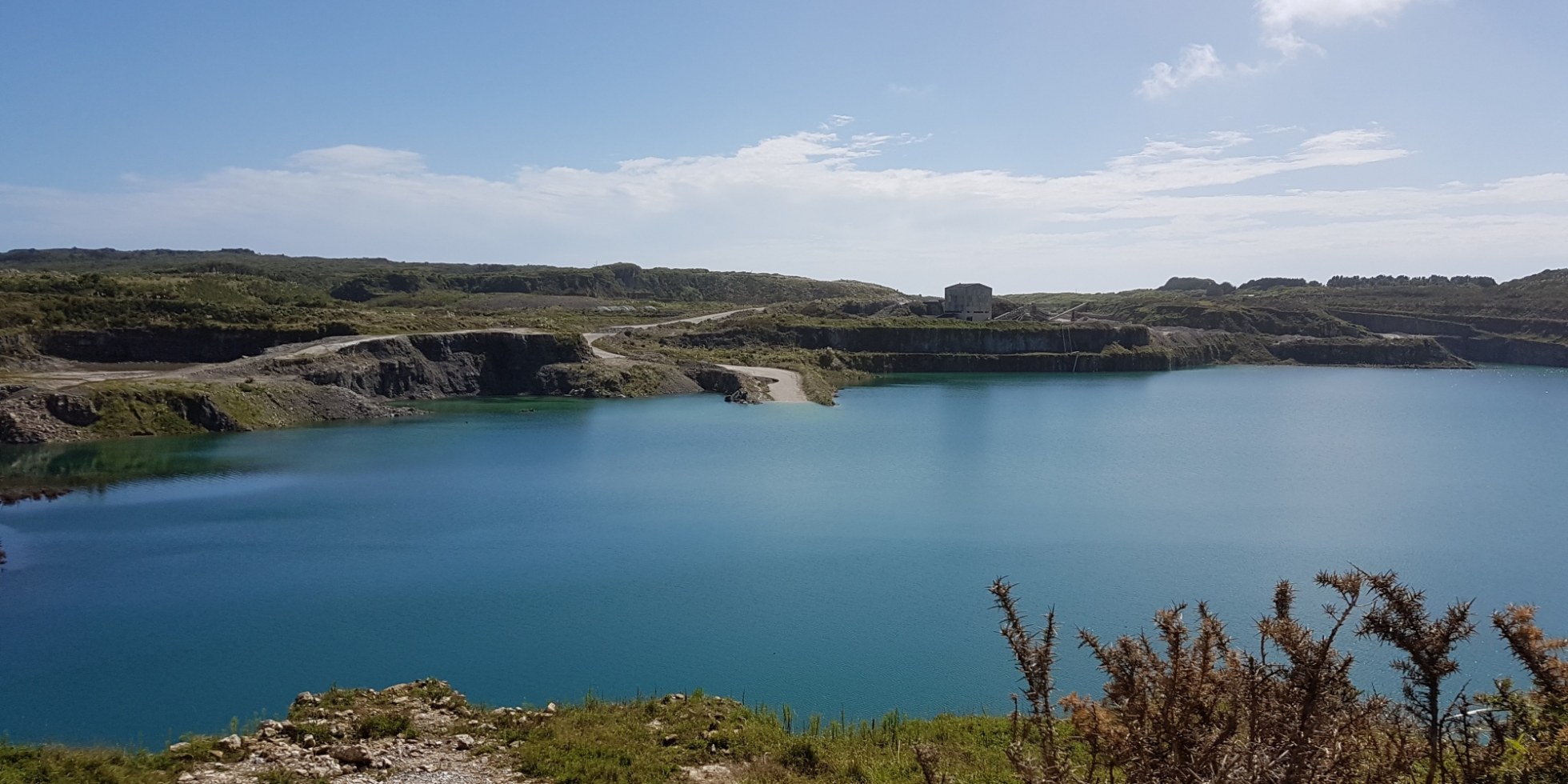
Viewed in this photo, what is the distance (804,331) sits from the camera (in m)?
86.9

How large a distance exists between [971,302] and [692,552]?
81630mm

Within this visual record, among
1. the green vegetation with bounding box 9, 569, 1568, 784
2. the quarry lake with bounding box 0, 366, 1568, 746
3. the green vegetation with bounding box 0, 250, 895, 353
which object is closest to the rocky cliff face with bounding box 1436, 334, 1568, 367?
the quarry lake with bounding box 0, 366, 1568, 746

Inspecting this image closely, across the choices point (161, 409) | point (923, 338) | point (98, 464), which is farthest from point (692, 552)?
point (923, 338)

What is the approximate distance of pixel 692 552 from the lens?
25000 millimetres

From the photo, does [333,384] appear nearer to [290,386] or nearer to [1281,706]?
[290,386]

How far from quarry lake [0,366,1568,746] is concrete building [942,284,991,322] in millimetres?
51865

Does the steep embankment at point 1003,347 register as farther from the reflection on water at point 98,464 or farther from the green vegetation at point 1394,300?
the reflection on water at point 98,464

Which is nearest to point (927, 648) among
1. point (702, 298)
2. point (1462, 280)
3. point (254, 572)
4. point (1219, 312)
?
point (254, 572)

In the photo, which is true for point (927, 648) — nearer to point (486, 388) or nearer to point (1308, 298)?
point (486, 388)

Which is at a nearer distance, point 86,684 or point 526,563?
point 86,684

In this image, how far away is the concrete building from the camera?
334 feet

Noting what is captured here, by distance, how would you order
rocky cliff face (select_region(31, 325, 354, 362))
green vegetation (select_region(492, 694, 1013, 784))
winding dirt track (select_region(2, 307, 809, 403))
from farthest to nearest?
rocky cliff face (select_region(31, 325, 354, 362)) → winding dirt track (select_region(2, 307, 809, 403)) → green vegetation (select_region(492, 694, 1013, 784))

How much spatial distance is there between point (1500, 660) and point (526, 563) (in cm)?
2030

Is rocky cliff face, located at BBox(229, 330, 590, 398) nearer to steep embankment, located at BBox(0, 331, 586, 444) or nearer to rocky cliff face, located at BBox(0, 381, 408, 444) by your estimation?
steep embankment, located at BBox(0, 331, 586, 444)
